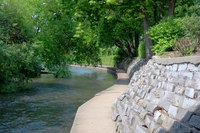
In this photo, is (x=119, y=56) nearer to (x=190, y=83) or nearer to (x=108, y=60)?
(x=108, y=60)

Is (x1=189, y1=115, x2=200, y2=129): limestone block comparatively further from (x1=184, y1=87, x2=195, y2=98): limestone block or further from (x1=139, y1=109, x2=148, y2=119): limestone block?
(x1=139, y1=109, x2=148, y2=119): limestone block

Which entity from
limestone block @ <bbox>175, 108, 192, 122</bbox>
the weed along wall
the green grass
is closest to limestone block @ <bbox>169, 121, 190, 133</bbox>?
the weed along wall

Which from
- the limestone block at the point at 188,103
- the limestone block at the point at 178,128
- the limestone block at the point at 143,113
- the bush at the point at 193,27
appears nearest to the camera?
the limestone block at the point at 178,128

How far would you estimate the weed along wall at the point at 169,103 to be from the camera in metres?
6.22

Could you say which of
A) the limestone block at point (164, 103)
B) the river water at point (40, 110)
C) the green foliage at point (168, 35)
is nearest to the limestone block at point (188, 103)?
the limestone block at point (164, 103)

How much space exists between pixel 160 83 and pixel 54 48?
18150 mm

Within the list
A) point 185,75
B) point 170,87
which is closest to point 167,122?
point 185,75

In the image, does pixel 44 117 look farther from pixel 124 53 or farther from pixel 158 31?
pixel 124 53

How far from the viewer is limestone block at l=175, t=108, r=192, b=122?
20.1ft

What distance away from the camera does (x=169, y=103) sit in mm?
7281

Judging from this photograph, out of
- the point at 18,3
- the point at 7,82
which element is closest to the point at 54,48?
the point at 18,3

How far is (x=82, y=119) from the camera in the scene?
1145 cm

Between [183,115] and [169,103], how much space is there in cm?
97

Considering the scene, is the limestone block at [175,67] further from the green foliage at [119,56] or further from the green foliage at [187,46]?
the green foliage at [119,56]
